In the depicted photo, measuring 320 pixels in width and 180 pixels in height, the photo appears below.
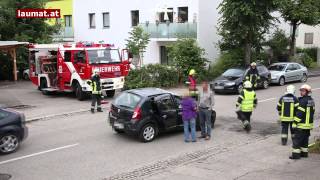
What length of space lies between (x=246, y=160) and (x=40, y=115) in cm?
1021

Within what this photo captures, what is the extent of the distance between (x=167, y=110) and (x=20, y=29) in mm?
24671

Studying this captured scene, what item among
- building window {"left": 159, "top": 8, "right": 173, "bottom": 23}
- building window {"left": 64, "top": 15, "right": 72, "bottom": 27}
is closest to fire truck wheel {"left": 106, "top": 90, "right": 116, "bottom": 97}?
building window {"left": 159, "top": 8, "right": 173, "bottom": 23}

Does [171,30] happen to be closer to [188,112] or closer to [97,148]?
[188,112]

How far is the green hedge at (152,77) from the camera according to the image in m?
25.6

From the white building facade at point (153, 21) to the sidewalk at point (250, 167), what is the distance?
891 inches

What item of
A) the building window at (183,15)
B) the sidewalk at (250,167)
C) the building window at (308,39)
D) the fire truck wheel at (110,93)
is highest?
the building window at (183,15)

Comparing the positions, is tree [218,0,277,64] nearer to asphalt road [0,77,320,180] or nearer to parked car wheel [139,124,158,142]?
asphalt road [0,77,320,180]

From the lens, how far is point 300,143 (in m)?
10.7

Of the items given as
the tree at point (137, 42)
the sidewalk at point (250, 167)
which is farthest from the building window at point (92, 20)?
the sidewalk at point (250, 167)

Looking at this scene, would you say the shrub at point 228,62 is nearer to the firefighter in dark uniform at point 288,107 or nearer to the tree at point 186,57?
the tree at point 186,57

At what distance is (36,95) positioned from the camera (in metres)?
25.7

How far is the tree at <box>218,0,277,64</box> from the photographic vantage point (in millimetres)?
29033

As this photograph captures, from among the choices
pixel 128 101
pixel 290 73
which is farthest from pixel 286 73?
pixel 128 101

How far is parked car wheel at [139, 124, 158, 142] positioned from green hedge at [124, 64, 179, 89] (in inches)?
469
